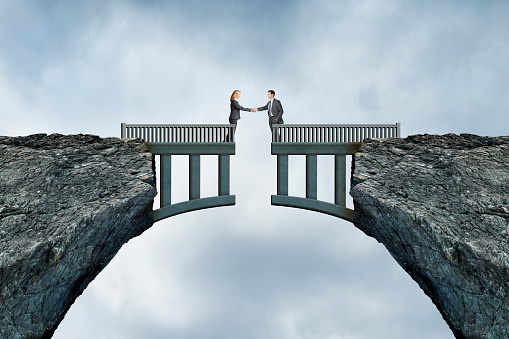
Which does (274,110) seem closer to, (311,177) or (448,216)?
(311,177)

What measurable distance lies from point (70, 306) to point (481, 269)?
10.3 m

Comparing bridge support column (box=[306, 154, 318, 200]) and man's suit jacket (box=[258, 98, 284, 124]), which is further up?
man's suit jacket (box=[258, 98, 284, 124])

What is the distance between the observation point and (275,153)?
1534 centimetres

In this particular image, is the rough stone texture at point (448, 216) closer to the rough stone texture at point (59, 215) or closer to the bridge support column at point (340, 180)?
the bridge support column at point (340, 180)

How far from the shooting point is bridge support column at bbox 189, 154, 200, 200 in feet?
50.1

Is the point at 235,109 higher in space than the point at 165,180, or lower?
higher

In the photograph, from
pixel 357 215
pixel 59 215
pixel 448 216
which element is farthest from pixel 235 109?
pixel 448 216

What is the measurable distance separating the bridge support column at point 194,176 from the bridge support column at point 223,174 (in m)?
0.69

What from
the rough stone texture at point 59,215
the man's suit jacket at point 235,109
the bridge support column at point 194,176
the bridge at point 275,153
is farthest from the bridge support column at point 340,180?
the rough stone texture at point 59,215

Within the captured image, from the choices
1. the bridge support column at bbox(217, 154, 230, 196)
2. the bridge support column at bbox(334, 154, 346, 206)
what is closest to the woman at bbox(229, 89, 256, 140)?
the bridge support column at bbox(217, 154, 230, 196)

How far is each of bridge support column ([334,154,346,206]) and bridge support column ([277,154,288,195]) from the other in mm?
1638

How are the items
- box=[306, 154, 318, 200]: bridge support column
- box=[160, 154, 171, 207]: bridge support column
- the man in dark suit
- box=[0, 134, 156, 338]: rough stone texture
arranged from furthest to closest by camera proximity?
the man in dark suit < box=[306, 154, 318, 200]: bridge support column < box=[160, 154, 171, 207]: bridge support column < box=[0, 134, 156, 338]: rough stone texture

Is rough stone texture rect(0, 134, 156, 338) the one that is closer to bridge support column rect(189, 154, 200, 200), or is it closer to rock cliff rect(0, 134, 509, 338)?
rock cliff rect(0, 134, 509, 338)

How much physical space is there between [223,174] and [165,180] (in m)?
1.90
